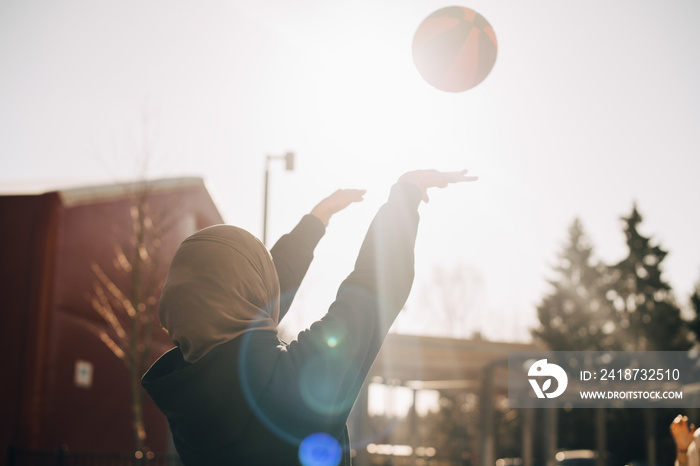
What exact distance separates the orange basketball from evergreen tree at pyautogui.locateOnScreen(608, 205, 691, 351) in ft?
119

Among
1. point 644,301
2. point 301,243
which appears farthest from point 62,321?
point 644,301

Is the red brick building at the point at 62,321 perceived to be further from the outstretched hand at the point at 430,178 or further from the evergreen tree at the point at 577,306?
the evergreen tree at the point at 577,306

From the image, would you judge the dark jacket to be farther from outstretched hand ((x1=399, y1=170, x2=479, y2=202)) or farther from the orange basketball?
the orange basketball

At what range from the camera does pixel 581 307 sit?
141 ft

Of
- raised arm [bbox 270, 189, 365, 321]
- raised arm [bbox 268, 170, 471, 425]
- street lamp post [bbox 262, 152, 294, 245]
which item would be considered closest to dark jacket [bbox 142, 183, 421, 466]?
raised arm [bbox 268, 170, 471, 425]

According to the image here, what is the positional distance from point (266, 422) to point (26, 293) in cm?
1381

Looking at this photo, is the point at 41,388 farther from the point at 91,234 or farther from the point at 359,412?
the point at 359,412

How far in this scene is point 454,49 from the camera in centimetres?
459

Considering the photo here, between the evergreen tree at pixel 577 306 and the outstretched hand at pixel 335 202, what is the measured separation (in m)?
40.9

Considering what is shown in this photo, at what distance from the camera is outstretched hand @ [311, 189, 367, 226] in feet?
8.38

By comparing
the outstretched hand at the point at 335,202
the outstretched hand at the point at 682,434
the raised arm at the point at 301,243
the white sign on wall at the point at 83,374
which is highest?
the outstretched hand at the point at 335,202

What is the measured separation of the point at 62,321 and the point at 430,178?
14282 millimetres

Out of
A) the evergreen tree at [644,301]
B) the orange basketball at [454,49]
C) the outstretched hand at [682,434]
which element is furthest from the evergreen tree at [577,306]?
the orange basketball at [454,49]

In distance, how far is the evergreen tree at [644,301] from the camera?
3669 centimetres
